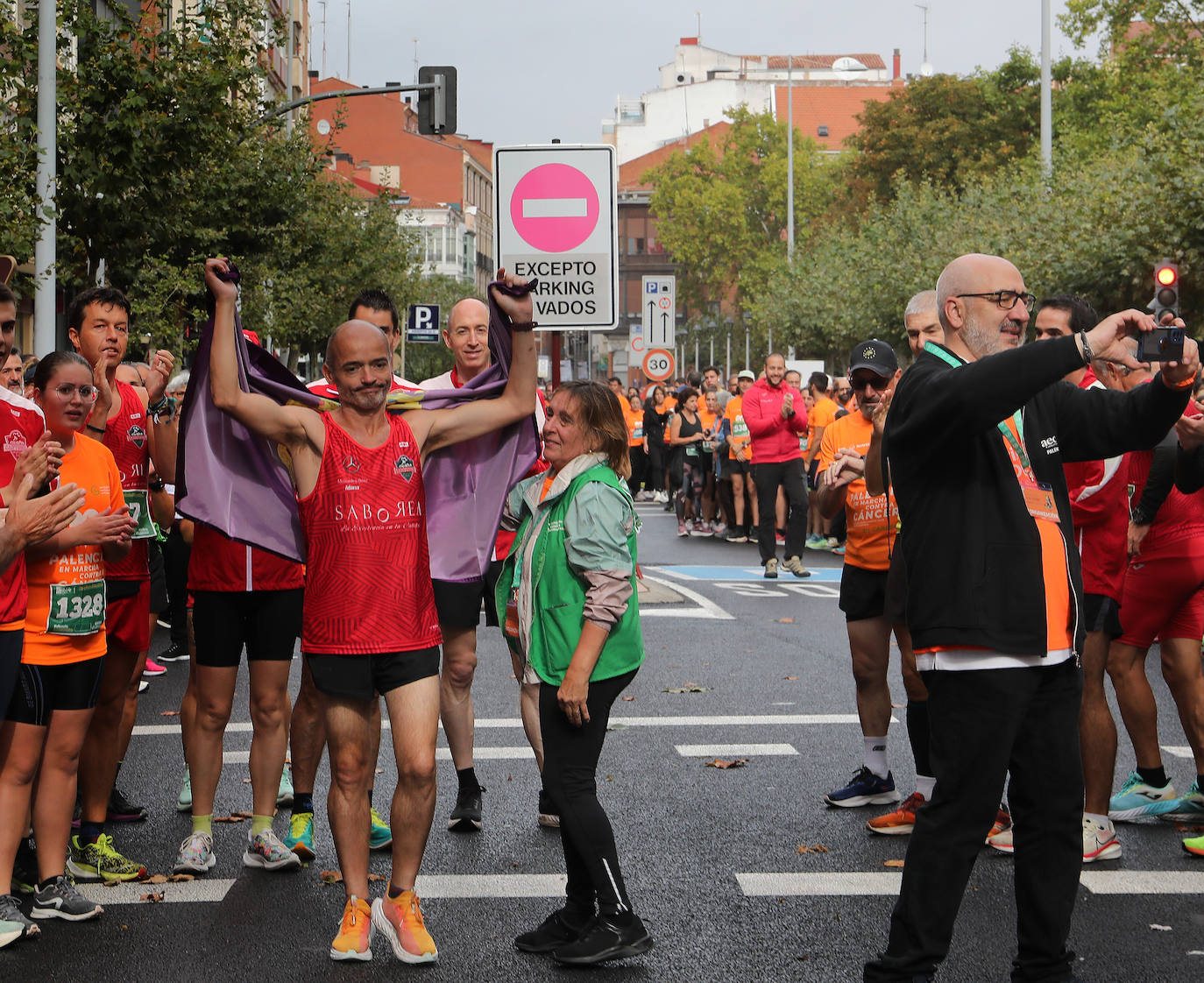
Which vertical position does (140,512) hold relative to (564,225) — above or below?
below

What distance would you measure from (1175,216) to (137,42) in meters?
16.1

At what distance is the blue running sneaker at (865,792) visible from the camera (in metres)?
7.23

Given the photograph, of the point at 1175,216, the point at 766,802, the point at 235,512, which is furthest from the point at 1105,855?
the point at 1175,216

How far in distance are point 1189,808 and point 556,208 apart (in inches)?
226

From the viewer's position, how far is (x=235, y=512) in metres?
5.70

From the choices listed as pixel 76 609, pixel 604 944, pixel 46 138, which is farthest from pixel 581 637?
pixel 46 138

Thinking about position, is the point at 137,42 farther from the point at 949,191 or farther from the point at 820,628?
the point at 949,191

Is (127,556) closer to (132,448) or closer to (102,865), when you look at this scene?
(132,448)

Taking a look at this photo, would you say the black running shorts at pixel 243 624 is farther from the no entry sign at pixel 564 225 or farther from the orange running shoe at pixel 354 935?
the no entry sign at pixel 564 225

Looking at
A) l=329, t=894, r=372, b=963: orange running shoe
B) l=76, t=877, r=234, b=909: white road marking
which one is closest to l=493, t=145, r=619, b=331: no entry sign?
l=76, t=877, r=234, b=909: white road marking

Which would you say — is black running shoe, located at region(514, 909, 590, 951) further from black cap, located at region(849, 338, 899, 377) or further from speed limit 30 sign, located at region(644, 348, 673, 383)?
speed limit 30 sign, located at region(644, 348, 673, 383)

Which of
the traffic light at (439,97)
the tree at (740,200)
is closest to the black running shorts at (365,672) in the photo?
the traffic light at (439,97)

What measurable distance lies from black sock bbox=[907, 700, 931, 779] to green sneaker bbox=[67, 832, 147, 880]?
3090mm

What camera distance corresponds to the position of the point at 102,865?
6117 millimetres
